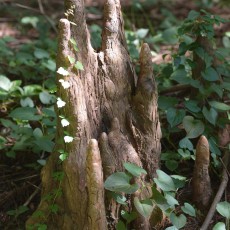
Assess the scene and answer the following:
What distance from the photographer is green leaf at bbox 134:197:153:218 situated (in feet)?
6.55

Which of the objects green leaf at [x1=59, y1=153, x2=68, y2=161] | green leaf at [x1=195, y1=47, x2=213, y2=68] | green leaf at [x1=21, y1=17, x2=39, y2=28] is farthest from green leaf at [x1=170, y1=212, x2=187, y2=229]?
green leaf at [x1=21, y1=17, x2=39, y2=28]

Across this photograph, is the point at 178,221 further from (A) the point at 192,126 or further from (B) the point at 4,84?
(B) the point at 4,84

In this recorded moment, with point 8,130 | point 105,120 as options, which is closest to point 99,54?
point 105,120

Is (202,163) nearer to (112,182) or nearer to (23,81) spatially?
(112,182)

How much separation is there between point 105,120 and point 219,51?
3.37 ft

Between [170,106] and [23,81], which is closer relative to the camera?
[170,106]

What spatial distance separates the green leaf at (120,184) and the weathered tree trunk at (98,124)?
39 millimetres

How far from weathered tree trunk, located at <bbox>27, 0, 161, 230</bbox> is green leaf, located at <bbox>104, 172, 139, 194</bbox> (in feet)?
0.13

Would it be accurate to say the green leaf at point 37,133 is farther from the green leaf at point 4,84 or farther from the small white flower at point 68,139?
the small white flower at point 68,139

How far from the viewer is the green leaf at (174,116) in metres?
2.54

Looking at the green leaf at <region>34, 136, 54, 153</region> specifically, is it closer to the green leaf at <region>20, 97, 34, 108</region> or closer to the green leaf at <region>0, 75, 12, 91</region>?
the green leaf at <region>20, 97, 34, 108</region>

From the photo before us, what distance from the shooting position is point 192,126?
249 cm

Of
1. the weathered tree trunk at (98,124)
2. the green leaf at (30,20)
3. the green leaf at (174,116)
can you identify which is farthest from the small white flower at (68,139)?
the green leaf at (30,20)

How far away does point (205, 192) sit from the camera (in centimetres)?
238
